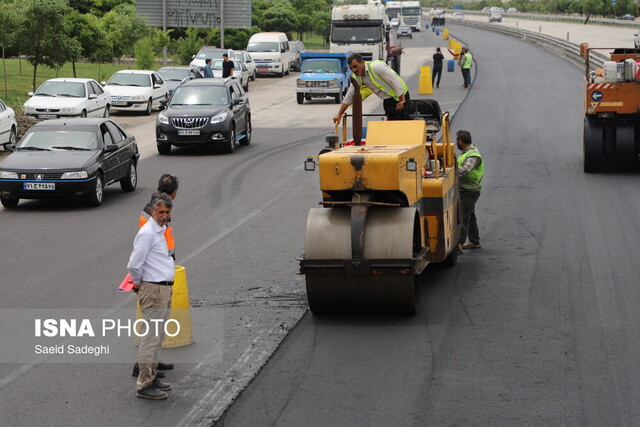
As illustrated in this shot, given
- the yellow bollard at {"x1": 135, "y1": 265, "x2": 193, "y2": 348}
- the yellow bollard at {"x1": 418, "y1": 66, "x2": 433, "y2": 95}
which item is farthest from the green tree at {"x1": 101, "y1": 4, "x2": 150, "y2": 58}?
the yellow bollard at {"x1": 135, "y1": 265, "x2": 193, "y2": 348}

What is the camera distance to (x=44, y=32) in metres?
37.0

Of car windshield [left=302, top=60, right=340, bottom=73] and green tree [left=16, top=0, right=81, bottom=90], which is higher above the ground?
green tree [left=16, top=0, right=81, bottom=90]

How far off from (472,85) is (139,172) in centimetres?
2569

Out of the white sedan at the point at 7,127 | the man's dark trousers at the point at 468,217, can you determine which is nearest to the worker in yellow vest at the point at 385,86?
the man's dark trousers at the point at 468,217

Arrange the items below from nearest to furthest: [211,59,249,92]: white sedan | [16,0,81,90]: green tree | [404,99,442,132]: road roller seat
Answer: [404,99,442,132]: road roller seat
[16,0,81,90]: green tree
[211,59,249,92]: white sedan

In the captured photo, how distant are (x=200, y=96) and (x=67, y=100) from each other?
20.5 ft

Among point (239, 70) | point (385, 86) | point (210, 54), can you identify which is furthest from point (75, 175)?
point (210, 54)

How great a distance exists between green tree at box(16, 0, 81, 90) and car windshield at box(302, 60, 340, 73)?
31.9ft

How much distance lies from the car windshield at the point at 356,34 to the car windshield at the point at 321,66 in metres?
6.62

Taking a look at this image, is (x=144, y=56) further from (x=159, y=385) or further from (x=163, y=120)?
(x=159, y=385)

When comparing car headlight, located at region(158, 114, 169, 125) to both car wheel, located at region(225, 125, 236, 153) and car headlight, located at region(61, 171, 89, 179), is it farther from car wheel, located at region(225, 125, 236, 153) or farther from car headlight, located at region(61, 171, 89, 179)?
car headlight, located at region(61, 171, 89, 179)

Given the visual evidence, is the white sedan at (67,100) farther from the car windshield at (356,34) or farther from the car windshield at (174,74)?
the car windshield at (356,34)

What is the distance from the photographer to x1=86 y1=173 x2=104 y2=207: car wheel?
61.9 feet

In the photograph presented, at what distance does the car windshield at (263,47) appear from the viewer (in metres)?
60.0
